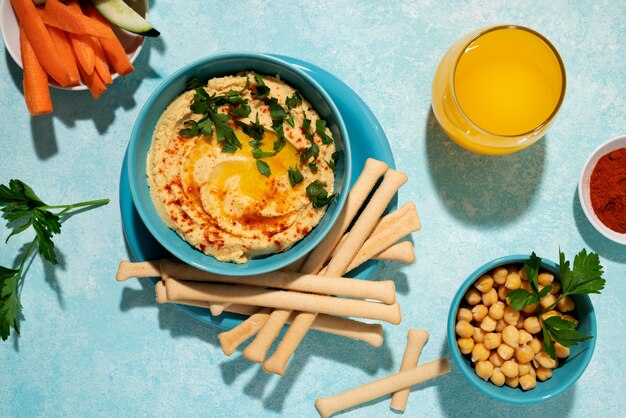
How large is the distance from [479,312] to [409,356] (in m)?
0.35

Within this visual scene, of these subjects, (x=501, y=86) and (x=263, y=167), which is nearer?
(x=263, y=167)

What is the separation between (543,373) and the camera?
2.31m

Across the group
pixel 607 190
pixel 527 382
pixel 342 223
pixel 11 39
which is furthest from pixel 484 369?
pixel 11 39

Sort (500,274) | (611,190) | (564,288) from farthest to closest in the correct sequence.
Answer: (611,190), (500,274), (564,288)

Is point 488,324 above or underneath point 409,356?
above

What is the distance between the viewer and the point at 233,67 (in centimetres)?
217

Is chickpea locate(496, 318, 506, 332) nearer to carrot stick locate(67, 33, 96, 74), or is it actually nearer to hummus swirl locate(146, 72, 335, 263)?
hummus swirl locate(146, 72, 335, 263)

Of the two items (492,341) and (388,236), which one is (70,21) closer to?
(388,236)

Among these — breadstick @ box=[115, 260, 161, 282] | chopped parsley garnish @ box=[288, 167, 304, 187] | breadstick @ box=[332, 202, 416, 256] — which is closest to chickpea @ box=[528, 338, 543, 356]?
breadstick @ box=[332, 202, 416, 256]

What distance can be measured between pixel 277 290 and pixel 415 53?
1117mm

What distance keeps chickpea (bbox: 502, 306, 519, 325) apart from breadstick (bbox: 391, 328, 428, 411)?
317 millimetres

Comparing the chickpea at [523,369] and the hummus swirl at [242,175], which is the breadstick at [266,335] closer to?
the hummus swirl at [242,175]

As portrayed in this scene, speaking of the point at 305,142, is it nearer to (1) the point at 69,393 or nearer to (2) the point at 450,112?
(2) the point at 450,112

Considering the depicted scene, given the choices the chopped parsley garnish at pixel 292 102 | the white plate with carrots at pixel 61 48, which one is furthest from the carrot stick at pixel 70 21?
the chopped parsley garnish at pixel 292 102
